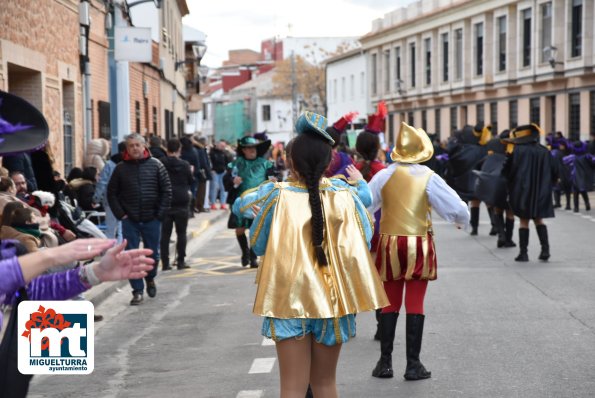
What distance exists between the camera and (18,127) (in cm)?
380

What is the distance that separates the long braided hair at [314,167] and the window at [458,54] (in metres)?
52.7

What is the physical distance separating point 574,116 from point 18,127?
41.2 metres

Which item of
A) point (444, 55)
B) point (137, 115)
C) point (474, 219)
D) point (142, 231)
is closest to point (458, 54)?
point (444, 55)

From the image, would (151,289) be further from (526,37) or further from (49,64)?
(526,37)

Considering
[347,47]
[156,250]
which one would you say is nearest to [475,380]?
[156,250]

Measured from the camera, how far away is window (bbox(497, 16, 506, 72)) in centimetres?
5125

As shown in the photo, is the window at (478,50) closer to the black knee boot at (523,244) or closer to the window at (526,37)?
the window at (526,37)

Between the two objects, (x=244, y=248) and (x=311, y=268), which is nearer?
(x=311, y=268)

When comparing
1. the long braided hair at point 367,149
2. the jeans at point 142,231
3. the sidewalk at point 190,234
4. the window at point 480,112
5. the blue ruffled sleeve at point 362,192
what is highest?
the window at point 480,112

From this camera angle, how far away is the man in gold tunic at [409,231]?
730 centimetres

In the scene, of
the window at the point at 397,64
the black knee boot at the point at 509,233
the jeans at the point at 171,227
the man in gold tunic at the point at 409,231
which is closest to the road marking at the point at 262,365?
the man in gold tunic at the point at 409,231

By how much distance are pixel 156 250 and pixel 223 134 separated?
109 meters

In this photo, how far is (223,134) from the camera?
121 m

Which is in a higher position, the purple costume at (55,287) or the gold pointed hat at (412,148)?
the gold pointed hat at (412,148)
